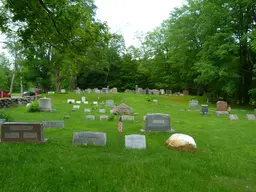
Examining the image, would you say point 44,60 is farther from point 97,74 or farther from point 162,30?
point 162,30

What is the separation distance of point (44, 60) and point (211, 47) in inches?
1062

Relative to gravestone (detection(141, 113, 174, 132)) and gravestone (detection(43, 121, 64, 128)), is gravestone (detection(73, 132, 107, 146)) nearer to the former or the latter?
gravestone (detection(141, 113, 174, 132))

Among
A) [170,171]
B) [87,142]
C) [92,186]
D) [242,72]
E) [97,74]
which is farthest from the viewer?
[97,74]

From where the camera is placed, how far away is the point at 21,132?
7.61 metres

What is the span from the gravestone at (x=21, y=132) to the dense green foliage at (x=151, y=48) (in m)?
2.86

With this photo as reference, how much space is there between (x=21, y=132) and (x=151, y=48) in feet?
147

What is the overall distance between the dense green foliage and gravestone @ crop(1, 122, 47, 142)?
286 cm

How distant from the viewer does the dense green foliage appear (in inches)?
310

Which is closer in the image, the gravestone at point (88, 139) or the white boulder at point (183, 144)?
the white boulder at point (183, 144)

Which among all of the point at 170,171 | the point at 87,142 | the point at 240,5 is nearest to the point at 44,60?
the point at 240,5

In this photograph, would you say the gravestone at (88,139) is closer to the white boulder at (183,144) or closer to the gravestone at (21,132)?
the gravestone at (21,132)

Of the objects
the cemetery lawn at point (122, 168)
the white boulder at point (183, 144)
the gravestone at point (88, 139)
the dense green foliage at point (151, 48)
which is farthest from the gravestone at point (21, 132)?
the white boulder at point (183, 144)

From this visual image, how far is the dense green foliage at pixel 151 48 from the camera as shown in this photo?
7.88 metres

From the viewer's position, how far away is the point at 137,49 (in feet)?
182
